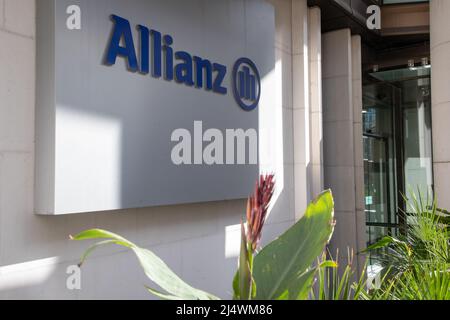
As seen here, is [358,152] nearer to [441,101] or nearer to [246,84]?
[441,101]

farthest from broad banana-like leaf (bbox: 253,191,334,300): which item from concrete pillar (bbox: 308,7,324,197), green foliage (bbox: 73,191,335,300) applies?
concrete pillar (bbox: 308,7,324,197)

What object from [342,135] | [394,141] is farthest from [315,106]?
[394,141]

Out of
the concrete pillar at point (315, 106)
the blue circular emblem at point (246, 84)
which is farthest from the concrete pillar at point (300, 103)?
the blue circular emblem at point (246, 84)

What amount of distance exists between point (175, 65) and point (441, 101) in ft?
9.94

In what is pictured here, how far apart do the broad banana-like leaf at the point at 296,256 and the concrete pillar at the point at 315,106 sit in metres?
4.93

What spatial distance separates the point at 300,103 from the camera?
19.8 ft

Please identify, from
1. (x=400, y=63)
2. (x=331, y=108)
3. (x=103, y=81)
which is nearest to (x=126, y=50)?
(x=103, y=81)

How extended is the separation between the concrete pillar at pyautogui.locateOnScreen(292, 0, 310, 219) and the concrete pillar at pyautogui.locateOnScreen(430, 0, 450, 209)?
1614 millimetres

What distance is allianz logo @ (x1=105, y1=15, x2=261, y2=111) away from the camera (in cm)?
340

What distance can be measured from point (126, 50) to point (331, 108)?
13.9ft

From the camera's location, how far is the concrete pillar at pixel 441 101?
486 centimetres

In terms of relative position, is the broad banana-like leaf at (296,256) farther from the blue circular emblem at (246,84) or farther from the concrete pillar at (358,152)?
the concrete pillar at (358,152)

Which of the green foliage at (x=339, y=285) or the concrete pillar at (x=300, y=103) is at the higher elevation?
the concrete pillar at (x=300, y=103)
